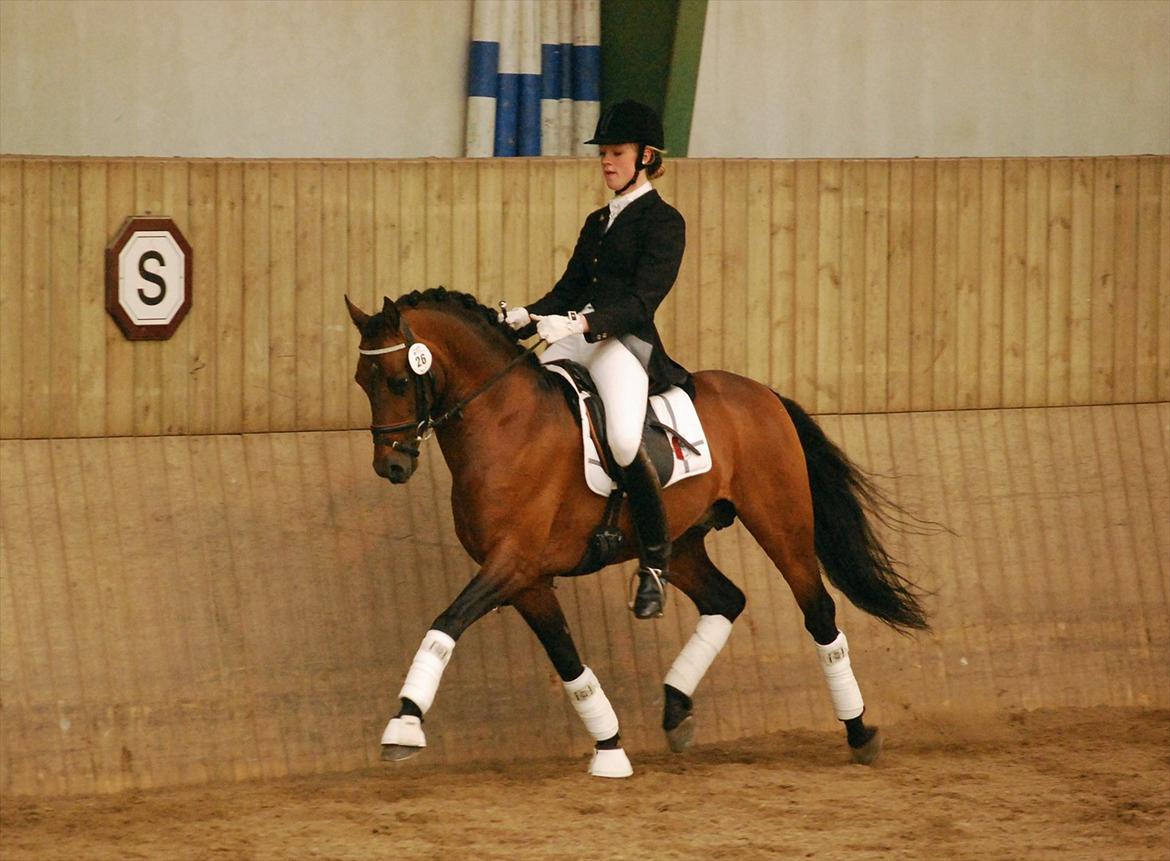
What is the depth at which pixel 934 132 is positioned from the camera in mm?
10641

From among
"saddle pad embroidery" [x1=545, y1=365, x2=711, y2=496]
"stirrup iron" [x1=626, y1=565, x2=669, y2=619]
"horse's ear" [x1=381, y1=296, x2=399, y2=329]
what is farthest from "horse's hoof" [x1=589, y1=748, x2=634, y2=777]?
"horse's ear" [x1=381, y1=296, x2=399, y2=329]

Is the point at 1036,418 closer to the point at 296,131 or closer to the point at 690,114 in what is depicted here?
the point at 690,114

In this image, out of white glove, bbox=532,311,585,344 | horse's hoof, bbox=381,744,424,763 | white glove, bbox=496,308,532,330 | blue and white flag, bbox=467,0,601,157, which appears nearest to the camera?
horse's hoof, bbox=381,744,424,763

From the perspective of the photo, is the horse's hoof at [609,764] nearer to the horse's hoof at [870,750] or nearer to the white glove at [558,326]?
the horse's hoof at [870,750]

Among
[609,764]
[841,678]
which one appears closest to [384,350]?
[609,764]

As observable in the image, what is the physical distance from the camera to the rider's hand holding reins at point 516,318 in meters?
6.59

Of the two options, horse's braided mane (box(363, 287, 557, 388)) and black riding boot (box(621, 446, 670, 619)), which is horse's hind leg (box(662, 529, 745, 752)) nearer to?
black riding boot (box(621, 446, 670, 619))

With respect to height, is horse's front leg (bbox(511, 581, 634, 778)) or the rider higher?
the rider

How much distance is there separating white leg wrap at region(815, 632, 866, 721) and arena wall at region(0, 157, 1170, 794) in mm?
764

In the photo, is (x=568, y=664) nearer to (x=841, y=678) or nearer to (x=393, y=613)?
(x=393, y=613)

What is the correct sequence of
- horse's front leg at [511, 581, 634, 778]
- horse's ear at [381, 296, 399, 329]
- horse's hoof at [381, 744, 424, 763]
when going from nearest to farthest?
horse's hoof at [381, 744, 424, 763] → horse's ear at [381, 296, 399, 329] → horse's front leg at [511, 581, 634, 778]

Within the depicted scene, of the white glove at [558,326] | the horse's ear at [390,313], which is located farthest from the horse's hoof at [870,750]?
the horse's ear at [390,313]

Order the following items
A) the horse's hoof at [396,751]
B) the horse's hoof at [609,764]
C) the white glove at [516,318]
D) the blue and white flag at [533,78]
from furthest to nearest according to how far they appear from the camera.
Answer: the blue and white flag at [533,78], the horse's hoof at [609,764], the white glove at [516,318], the horse's hoof at [396,751]

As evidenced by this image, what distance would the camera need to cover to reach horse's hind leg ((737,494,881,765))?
722cm
